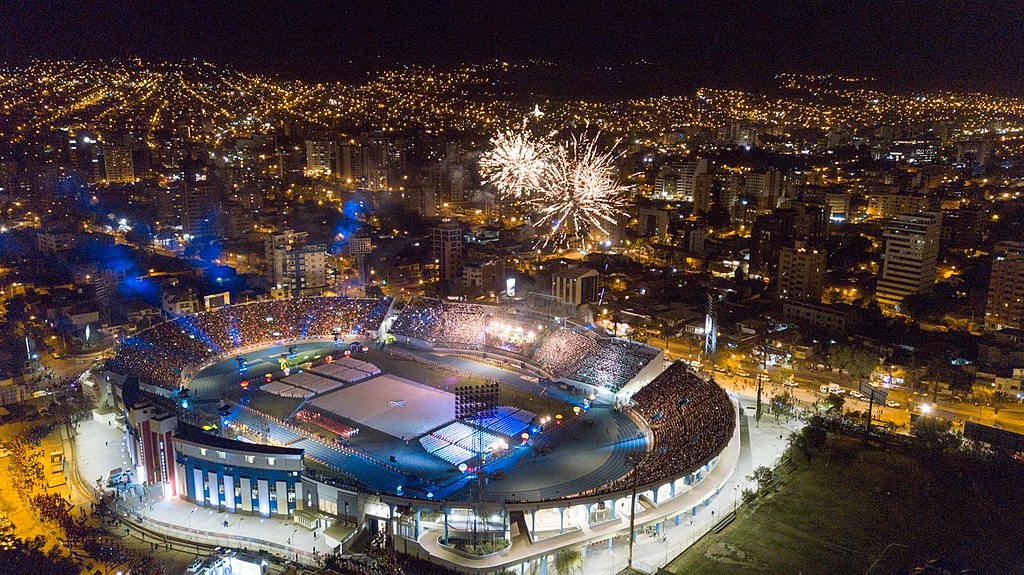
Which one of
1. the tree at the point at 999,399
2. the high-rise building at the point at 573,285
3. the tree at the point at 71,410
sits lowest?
the tree at the point at 71,410

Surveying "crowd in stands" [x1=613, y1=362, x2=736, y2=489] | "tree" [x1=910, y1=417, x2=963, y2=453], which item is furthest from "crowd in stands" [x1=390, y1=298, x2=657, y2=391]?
"tree" [x1=910, y1=417, x2=963, y2=453]

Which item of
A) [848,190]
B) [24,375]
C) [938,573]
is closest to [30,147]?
Answer: [24,375]

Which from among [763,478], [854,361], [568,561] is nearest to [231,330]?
[568,561]

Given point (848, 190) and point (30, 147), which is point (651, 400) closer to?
point (848, 190)

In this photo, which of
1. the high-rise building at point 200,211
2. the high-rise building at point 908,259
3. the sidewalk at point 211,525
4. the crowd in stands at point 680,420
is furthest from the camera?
the high-rise building at point 200,211

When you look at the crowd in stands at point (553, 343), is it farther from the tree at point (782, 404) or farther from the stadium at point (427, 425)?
the tree at point (782, 404)

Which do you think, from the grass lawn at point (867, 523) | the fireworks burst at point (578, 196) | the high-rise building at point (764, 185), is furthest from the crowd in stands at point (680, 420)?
the high-rise building at point (764, 185)
